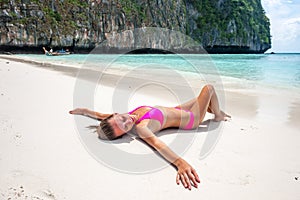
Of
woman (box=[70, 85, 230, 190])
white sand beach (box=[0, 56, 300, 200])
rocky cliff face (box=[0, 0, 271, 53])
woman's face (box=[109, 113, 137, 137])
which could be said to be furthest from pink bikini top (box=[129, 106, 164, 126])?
rocky cliff face (box=[0, 0, 271, 53])

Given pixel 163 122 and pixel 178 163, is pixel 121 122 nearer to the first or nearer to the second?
pixel 163 122

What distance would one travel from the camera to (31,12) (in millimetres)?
45156

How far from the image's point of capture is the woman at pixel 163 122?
2258mm

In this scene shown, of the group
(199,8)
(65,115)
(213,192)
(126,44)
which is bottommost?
(213,192)

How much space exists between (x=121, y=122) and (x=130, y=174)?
0.70 m

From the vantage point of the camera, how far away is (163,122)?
3.17 metres

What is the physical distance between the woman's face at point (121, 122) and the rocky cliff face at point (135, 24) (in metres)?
46.6

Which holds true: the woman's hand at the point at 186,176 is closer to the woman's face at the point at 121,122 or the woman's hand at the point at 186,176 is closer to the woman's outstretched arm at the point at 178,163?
the woman's outstretched arm at the point at 178,163

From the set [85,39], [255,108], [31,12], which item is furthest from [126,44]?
[255,108]

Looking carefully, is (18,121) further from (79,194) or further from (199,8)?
(199,8)

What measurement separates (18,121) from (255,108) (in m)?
4.41

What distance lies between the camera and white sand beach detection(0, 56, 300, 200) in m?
1.93

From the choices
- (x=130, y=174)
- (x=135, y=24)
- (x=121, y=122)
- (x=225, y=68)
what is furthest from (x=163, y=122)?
(x=135, y=24)

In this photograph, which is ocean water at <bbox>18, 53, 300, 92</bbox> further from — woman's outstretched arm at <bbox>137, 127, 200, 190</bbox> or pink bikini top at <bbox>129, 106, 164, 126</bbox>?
woman's outstretched arm at <bbox>137, 127, 200, 190</bbox>
